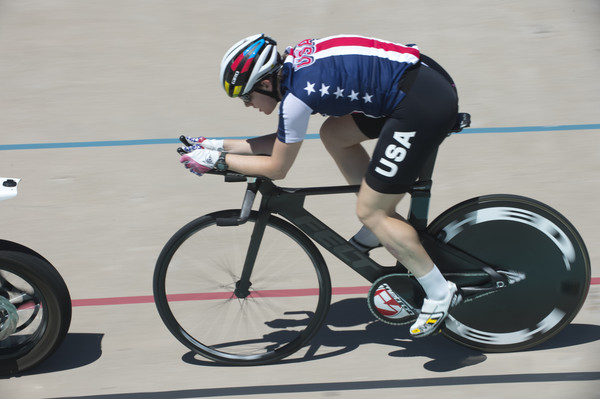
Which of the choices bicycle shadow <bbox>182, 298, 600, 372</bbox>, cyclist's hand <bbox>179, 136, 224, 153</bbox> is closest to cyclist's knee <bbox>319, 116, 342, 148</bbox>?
cyclist's hand <bbox>179, 136, 224, 153</bbox>

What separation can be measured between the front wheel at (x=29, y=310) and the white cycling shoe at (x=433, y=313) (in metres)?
1.81

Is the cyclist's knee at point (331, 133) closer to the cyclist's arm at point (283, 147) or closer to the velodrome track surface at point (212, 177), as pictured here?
the cyclist's arm at point (283, 147)

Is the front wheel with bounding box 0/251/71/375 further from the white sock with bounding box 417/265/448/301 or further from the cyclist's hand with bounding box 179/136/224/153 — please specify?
the white sock with bounding box 417/265/448/301

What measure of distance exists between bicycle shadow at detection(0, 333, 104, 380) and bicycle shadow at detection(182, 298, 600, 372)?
0.52 metres

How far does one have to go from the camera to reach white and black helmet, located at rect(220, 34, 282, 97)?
3.44 m

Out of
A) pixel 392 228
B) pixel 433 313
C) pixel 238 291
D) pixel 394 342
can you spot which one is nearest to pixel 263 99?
pixel 392 228

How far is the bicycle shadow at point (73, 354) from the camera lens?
4066mm

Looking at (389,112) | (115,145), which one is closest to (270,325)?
(389,112)

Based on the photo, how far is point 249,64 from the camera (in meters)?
3.44

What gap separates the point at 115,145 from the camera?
6.18 meters

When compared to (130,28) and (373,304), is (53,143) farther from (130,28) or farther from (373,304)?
(373,304)

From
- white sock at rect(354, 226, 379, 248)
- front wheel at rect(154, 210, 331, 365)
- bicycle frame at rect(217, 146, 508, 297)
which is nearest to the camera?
bicycle frame at rect(217, 146, 508, 297)

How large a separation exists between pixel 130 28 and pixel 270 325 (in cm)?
444

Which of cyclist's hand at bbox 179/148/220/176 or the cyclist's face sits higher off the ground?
the cyclist's face
